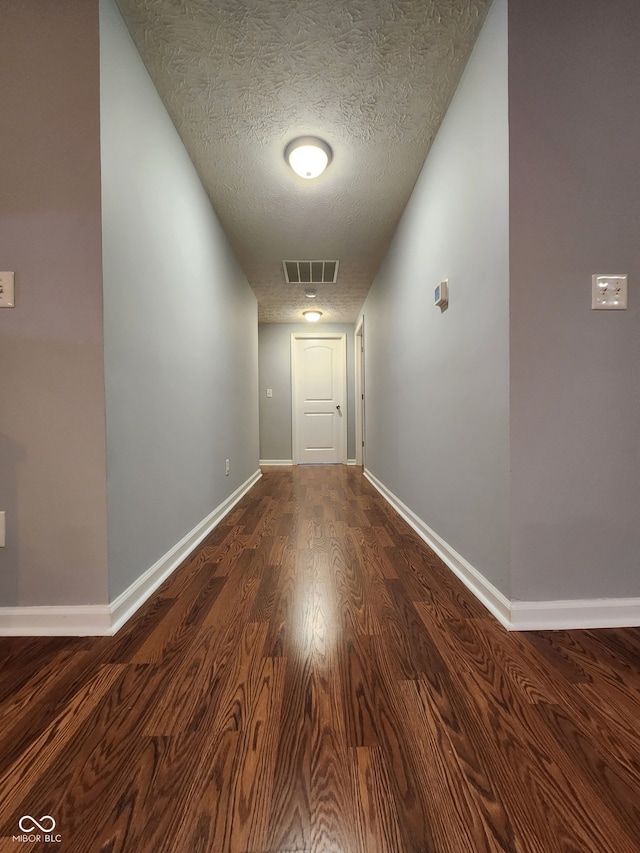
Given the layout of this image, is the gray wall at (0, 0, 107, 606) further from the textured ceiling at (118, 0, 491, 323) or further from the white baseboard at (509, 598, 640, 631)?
the white baseboard at (509, 598, 640, 631)

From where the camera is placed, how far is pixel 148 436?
4.78ft

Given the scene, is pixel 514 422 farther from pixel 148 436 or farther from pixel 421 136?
pixel 421 136

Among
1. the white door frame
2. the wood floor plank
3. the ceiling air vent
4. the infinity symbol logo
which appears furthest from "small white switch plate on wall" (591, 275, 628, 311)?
the white door frame

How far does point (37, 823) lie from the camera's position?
58 centimetres

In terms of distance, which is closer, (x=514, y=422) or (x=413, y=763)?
(x=413, y=763)

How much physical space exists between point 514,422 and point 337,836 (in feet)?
3.52

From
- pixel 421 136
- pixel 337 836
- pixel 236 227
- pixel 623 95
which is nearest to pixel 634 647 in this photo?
pixel 337 836

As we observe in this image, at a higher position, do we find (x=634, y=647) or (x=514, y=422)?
(x=514, y=422)

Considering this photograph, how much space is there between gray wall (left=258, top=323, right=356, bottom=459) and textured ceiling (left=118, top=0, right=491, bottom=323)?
284 centimetres

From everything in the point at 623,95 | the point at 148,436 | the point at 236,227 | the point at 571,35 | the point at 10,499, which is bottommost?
the point at 10,499

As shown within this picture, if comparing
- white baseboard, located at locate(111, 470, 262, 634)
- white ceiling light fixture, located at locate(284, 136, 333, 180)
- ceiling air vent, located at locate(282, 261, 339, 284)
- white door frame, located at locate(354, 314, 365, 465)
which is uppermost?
ceiling air vent, located at locate(282, 261, 339, 284)

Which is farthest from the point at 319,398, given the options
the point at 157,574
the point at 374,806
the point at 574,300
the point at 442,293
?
the point at 374,806

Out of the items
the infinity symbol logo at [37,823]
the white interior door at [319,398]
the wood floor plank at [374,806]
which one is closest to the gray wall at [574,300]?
the wood floor plank at [374,806]

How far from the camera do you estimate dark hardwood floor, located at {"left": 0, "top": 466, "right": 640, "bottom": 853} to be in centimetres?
58
